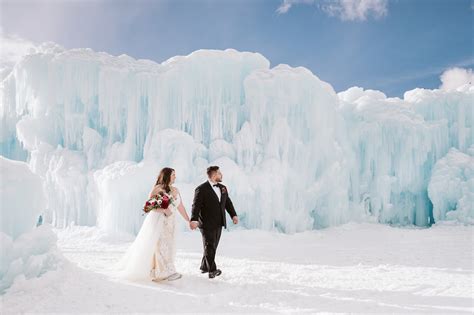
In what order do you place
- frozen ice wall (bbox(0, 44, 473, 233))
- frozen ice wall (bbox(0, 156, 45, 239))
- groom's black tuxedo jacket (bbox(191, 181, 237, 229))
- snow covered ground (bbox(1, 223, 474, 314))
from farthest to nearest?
frozen ice wall (bbox(0, 44, 473, 233)), groom's black tuxedo jacket (bbox(191, 181, 237, 229)), frozen ice wall (bbox(0, 156, 45, 239)), snow covered ground (bbox(1, 223, 474, 314))

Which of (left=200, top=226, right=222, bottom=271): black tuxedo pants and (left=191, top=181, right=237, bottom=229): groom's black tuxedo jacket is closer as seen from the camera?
(left=200, top=226, right=222, bottom=271): black tuxedo pants

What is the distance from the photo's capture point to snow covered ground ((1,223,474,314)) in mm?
5105

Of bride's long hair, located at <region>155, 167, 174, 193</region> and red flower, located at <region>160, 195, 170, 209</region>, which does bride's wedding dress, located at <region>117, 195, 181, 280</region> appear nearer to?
red flower, located at <region>160, 195, 170, 209</region>

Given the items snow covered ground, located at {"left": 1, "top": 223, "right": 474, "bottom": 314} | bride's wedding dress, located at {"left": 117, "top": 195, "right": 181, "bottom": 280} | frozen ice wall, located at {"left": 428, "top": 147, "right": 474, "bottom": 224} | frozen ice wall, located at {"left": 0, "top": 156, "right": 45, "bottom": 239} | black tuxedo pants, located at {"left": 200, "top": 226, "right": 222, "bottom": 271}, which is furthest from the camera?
frozen ice wall, located at {"left": 428, "top": 147, "right": 474, "bottom": 224}

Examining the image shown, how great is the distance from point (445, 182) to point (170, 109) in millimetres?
14263

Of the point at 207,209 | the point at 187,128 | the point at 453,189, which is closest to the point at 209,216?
the point at 207,209

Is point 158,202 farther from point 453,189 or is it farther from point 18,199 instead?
point 453,189

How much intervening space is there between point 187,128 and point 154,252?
37.9ft

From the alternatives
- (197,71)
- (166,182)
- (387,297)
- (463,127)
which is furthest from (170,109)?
(463,127)

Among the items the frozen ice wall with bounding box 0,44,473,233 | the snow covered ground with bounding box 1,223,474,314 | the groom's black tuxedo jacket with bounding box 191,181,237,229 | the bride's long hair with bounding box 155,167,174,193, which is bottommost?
the snow covered ground with bounding box 1,223,474,314

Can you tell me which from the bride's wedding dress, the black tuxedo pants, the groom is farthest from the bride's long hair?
the black tuxedo pants

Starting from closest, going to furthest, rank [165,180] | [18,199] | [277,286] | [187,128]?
[18,199] → [277,286] → [165,180] → [187,128]

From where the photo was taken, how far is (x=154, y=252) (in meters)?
6.64

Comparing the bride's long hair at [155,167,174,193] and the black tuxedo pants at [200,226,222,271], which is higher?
the bride's long hair at [155,167,174,193]
